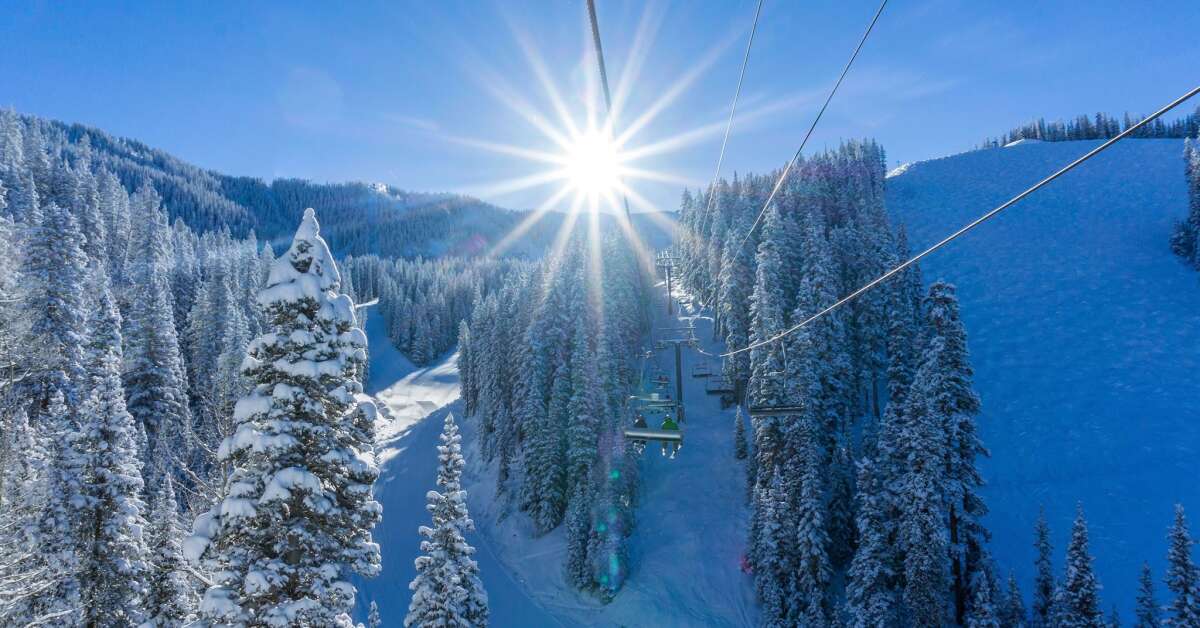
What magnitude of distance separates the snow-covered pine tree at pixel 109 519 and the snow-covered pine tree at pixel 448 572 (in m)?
A: 8.75

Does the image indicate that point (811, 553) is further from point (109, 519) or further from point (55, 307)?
point (55, 307)

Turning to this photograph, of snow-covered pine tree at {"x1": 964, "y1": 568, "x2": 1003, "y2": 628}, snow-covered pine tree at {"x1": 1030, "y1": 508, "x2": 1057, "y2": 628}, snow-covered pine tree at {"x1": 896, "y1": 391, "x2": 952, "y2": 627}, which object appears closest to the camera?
snow-covered pine tree at {"x1": 964, "y1": 568, "x2": 1003, "y2": 628}

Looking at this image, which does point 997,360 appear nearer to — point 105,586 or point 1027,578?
point 1027,578

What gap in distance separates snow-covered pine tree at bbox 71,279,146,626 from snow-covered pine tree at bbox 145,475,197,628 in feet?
2.00

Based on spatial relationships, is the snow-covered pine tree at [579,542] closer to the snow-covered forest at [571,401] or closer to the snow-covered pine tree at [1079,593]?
the snow-covered forest at [571,401]

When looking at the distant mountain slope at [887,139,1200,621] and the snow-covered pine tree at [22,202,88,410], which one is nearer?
the snow-covered pine tree at [22,202,88,410]

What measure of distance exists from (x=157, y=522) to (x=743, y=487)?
3509cm

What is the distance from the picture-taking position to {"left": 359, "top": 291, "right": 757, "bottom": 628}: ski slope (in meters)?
36.7

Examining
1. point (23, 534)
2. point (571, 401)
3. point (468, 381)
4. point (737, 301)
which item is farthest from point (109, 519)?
point (468, 381)

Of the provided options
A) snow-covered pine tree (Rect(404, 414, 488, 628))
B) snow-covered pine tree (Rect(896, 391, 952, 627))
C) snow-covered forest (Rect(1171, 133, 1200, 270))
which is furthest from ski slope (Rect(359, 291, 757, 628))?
snow-covered forest (Rect(1171, 133, 1200, 270))

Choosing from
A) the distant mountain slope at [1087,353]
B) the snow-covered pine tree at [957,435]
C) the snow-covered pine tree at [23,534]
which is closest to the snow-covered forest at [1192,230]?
the distant mountain slope at [1087,353]

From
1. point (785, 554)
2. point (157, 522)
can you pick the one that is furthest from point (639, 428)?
point (785, 554)

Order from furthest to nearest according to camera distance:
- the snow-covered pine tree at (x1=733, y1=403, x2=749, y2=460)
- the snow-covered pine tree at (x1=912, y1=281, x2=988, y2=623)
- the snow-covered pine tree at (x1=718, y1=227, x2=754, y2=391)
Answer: the snow-covered pine tree at (x1=718, y1=227, x2=754, y2=391) → the snow-covered pine tree at (x1=733, y1=403, x2=749, y2=460) → the snow-covered pine tree at (x1=912, y1=281, x2=988, y2=623)

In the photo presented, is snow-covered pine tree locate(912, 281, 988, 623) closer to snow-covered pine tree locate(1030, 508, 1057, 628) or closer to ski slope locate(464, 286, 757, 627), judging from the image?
snow-covered pine tree locate(1030, 508, 1057, 628)
